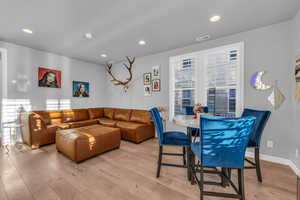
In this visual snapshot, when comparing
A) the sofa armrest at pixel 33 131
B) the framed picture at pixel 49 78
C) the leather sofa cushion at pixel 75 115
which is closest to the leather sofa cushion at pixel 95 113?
the leather sofa cushion at pixel 75 115

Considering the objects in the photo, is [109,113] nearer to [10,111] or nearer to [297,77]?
[10,111]

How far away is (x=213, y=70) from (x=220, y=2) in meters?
1.46

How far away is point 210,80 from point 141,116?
2225mm

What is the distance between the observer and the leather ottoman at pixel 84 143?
Result: 2252 mm

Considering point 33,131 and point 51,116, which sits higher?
point 51,116

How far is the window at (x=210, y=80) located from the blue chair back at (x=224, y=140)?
170cm

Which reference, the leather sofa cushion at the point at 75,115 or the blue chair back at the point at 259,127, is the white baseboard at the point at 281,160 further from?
the leather sofa cushion at the point at 75,115

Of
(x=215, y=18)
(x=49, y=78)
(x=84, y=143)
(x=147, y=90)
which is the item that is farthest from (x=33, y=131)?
(x=215, y=18)

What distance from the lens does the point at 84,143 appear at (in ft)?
7.58

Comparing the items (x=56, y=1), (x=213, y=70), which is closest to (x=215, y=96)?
(x=213, y=70)

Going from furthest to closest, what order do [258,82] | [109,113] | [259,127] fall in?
[109,113] < [258,82] < [259,127]

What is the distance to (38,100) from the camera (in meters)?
3.67

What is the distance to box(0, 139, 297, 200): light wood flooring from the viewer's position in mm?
1528

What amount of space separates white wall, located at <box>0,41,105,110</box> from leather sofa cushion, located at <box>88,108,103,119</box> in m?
0.32
